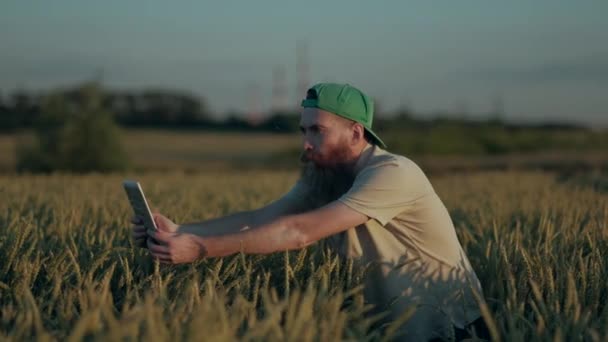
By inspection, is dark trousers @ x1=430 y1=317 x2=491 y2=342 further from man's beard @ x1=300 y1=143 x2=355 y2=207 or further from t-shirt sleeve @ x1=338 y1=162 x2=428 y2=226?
man's beard @ x1=300 y1=143 x2=355 y2=207

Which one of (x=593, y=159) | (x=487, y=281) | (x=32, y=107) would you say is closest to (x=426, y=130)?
(x=593, y=159)

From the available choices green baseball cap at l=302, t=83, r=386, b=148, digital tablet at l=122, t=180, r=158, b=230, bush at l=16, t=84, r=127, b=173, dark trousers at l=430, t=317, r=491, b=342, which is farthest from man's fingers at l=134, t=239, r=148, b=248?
bush at l=16, t=84, r=127, b=173

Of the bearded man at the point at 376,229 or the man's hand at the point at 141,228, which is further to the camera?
the man's hand at the point at 141,228

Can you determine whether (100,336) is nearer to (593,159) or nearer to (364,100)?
(364,100)

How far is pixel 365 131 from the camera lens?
11.3ft

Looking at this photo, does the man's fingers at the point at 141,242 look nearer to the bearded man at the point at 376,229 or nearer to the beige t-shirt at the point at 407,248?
the bearded man at the point at 376,229

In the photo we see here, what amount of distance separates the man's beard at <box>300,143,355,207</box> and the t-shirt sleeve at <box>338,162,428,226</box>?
0.23 metres

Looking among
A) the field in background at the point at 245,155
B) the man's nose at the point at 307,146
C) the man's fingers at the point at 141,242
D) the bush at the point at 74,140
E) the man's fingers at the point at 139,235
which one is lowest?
the field in background at the point at 245,155

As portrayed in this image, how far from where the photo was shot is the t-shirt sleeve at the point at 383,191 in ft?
10.1

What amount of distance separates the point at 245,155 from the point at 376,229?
33.2 m

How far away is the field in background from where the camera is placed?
24.1 metres

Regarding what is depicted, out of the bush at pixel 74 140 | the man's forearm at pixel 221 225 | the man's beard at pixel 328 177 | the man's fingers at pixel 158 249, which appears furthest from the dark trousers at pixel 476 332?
the bush at pixel 74 140

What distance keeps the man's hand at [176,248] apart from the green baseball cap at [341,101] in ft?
2.45

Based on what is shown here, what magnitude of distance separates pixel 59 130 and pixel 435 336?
19887mm
